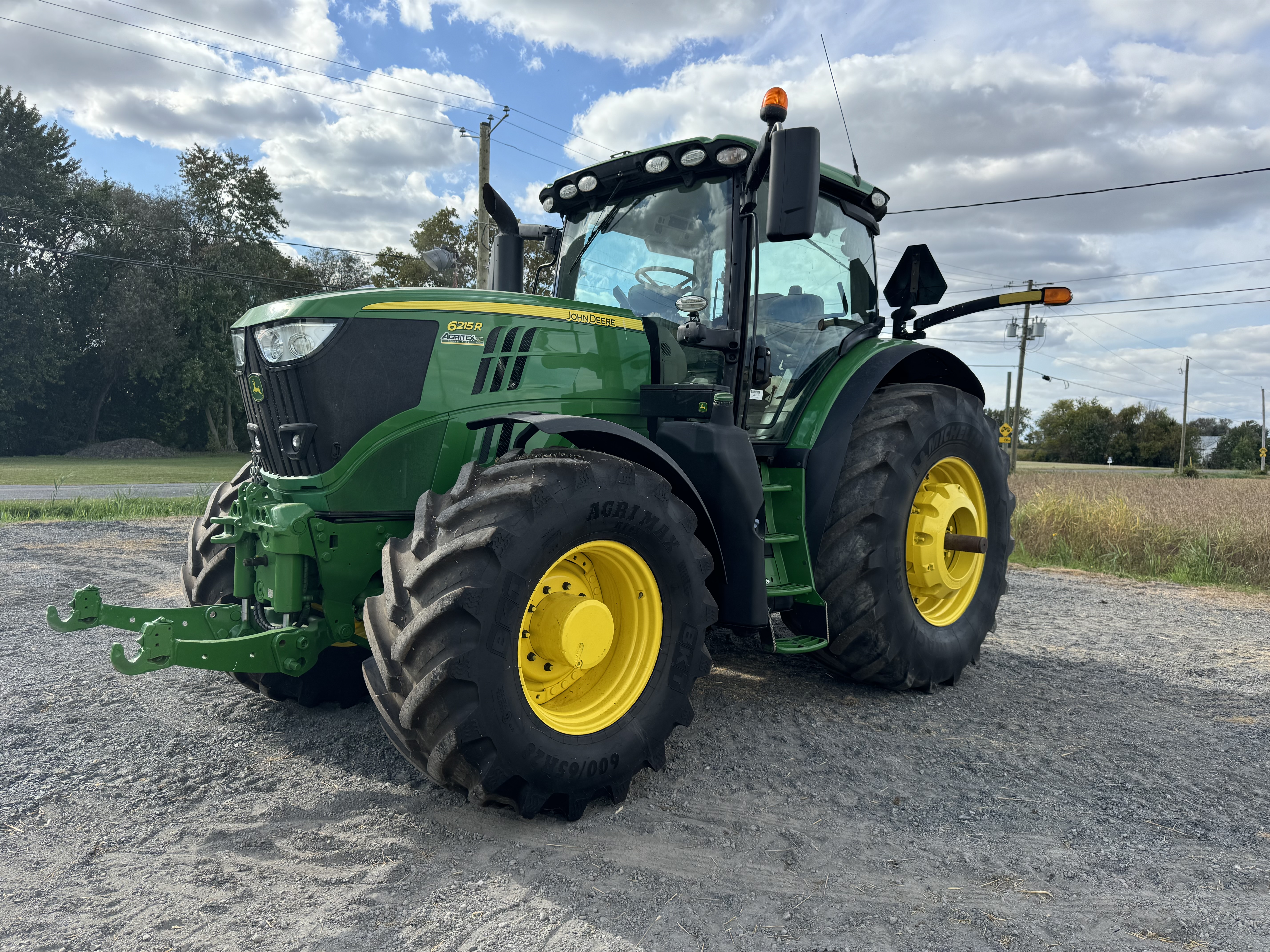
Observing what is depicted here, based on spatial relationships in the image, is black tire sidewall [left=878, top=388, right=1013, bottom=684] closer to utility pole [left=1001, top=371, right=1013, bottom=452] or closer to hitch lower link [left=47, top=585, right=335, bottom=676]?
hitch lower link [left=47, top=585, right=335, bottom=676]

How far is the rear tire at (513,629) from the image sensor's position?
2541 mm

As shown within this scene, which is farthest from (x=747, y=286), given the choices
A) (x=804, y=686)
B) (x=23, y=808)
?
(x=23, y=808)

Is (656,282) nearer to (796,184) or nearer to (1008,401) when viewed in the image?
(796,184)

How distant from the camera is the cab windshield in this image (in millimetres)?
3934

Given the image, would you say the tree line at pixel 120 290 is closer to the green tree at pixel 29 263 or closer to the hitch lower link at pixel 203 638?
the green tree at pixel 29 263

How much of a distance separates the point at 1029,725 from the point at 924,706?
18.5 inches

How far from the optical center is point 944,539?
4492 millimetres

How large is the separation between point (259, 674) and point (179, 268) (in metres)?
34.1

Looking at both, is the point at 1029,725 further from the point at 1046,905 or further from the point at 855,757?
the point at 1046,905

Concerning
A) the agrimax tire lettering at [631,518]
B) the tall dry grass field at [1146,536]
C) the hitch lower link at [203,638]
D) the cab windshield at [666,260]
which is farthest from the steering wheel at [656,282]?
the tall dry grass field at [1146,536]

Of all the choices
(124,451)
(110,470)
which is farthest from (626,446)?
(124,451)

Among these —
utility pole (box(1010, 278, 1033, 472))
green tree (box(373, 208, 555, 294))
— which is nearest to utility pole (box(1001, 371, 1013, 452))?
utility pole (box(1010, 278, 1033, 472))

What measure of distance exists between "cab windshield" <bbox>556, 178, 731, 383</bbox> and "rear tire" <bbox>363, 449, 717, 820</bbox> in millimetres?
1066

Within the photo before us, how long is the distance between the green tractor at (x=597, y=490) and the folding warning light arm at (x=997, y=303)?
0.03 metres
